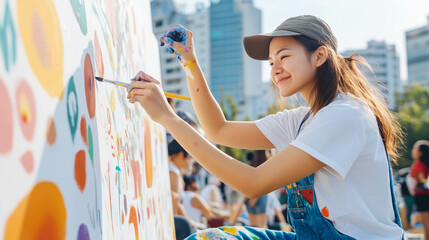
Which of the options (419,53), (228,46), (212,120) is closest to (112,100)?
(212,120)

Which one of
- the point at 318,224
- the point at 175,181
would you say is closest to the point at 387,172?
the point at 318,224

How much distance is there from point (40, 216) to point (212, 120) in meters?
0.95

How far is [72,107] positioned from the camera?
949 mm

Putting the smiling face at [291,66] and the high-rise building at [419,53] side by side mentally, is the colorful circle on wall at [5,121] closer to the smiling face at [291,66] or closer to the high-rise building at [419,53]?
the smiling face at [291,66]

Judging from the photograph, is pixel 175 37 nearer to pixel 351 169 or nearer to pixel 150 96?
pixel 150 96

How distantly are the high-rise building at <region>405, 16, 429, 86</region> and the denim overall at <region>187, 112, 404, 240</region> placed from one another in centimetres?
6633

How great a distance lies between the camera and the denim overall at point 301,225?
1275mm

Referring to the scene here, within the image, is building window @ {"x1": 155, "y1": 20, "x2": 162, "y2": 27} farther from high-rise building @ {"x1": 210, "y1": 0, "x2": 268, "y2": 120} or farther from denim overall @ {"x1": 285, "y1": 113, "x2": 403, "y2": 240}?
denim overall @ {"x1": 285, "y1": 113, "x2": 403, "y2": 240}

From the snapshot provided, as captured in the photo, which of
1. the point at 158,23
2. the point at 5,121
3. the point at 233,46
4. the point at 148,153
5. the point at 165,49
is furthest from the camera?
the point at 233,46

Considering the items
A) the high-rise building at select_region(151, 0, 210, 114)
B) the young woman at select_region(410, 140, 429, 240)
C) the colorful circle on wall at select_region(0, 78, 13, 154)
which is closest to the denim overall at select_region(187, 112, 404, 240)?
the colorful circle on wall at select_region(0, 78, 13, 154)

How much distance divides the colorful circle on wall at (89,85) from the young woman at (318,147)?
15 cm

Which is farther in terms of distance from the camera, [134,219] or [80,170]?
[134,219]

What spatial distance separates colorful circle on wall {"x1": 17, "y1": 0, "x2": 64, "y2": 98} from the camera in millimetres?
744

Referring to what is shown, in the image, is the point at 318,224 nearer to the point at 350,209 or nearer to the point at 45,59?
the point at 350,209
